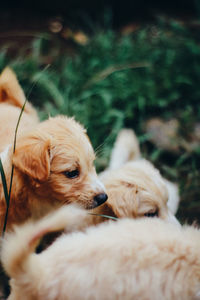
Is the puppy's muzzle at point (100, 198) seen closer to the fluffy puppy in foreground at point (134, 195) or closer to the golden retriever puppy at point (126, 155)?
the fluffy puppy in foreground at point (134, 195)

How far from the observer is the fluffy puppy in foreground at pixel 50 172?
2199 millimetres

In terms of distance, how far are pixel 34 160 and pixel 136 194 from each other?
84 cm

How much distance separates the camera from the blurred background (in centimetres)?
409

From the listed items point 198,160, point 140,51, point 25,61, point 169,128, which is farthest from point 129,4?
point 198,160

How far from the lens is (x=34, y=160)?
7.14 feet

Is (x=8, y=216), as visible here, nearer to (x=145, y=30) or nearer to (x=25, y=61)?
(x=25, y=61)

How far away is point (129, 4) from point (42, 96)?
424 centimetres

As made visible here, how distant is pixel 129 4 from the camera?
7.66 metres

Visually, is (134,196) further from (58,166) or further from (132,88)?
(132,88)

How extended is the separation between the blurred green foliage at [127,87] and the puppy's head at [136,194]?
1.07 meters

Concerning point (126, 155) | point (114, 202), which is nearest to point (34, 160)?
point (114, 202)

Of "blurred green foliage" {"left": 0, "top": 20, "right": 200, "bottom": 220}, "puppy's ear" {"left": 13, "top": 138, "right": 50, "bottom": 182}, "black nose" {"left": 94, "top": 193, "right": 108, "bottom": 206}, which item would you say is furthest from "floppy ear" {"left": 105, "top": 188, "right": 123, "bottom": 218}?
"blurred green foliage" {"left": 0, "top": 20, "right": 200, "bottom": 220}

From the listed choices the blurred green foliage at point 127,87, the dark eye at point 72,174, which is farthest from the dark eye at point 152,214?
the blurred green foliage at point 127,87

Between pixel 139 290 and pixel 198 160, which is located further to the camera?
pixel 198 160
